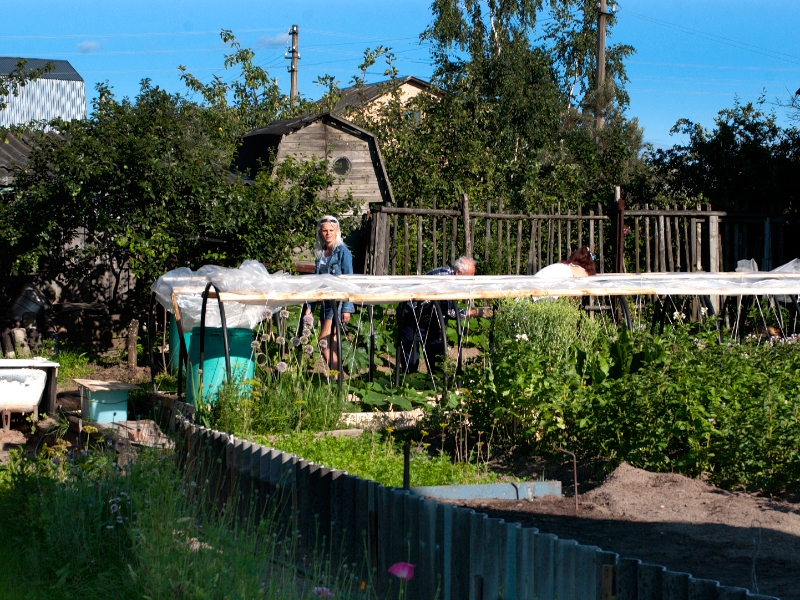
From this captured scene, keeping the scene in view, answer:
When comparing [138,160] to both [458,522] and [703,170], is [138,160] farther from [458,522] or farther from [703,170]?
[703,170]

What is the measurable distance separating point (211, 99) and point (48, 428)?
16496mm

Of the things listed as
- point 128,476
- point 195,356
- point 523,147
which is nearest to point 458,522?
point 128,476

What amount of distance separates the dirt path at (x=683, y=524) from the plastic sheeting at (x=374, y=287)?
251 cm

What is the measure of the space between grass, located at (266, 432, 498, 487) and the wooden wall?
1468 cm

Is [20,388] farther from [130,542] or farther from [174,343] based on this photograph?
[130,542]

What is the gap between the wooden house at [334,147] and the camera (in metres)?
19.9

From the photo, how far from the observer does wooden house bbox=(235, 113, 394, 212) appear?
19.9 metres

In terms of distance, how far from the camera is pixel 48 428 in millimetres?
7371

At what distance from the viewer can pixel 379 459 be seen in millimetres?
5363

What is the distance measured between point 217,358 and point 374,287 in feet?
4.29

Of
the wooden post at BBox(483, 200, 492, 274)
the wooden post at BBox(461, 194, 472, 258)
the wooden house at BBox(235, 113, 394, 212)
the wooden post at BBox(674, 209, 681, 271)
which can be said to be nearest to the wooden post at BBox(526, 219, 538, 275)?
the wooden post at BBox(483, 200, 492, 274)

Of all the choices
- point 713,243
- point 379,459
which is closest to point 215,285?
point 379,459

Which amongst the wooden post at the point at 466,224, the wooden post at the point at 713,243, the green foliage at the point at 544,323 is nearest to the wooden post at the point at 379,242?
the wooden post at the point at 466,224

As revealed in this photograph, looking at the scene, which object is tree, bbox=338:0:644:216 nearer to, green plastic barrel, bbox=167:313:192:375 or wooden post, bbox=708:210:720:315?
wooden post, bbox=708:210:720:315
